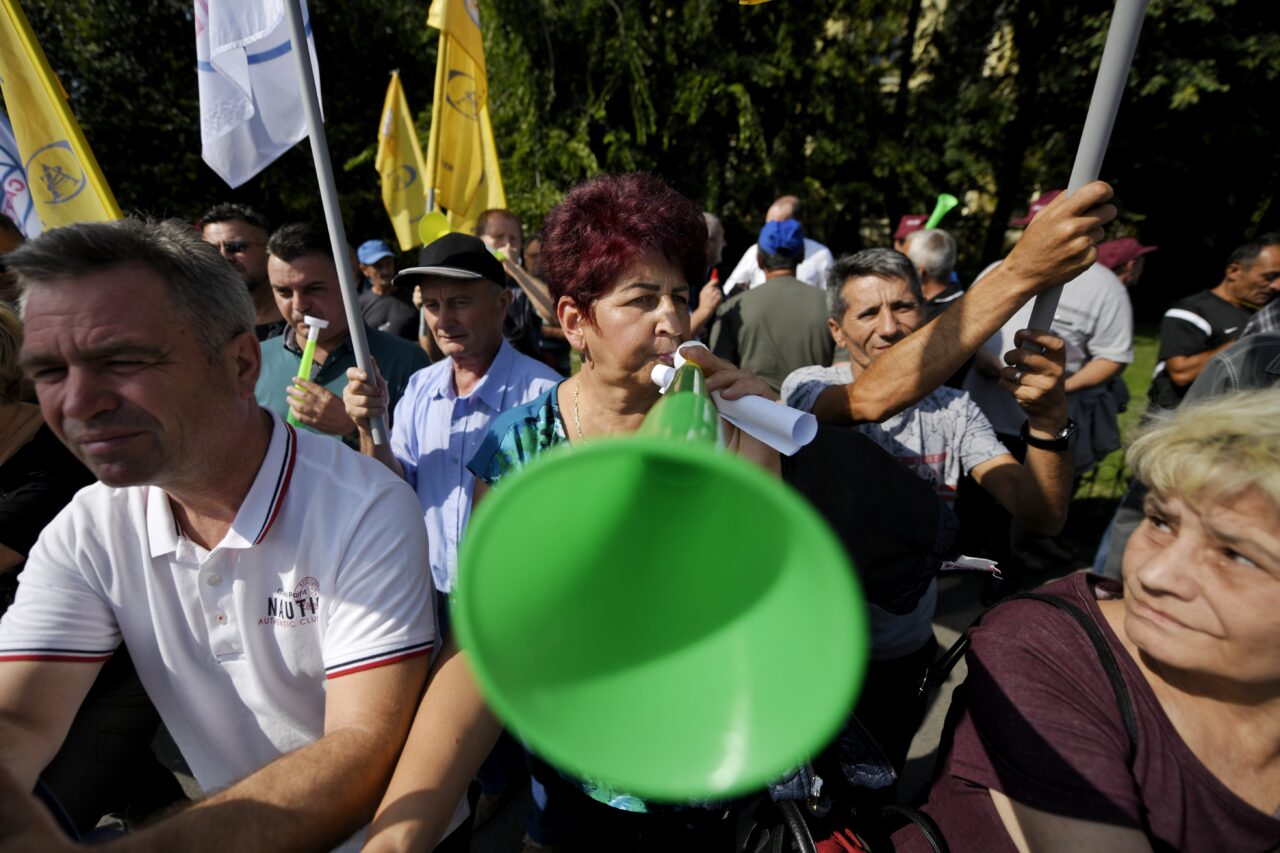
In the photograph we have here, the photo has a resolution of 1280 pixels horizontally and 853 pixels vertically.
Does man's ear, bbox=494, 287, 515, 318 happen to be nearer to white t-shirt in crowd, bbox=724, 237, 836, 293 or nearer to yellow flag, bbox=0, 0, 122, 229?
yellow flag, bbox=0, 0, 122, 229

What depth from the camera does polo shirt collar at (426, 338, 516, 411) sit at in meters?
2.65

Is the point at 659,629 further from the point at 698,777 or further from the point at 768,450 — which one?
the point at 768,450

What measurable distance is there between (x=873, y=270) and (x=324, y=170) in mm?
1911

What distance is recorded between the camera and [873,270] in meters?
2.45

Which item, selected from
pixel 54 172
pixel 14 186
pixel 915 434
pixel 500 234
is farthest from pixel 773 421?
pixel 14 186

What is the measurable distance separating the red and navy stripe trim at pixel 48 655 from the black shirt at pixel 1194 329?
16.6ft

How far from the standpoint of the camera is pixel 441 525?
2562 mm

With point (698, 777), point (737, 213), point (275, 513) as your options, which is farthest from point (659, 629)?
point (737, 213)

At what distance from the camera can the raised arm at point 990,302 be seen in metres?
1.25

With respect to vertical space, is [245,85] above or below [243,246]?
above

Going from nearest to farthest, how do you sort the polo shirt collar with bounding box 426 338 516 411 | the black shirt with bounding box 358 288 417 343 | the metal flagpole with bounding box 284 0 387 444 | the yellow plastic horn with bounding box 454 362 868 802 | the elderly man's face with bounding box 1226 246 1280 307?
the yellow plastic horn with bounding box 454 362 868 802, the metal flagpole with bounding box 284 0 387 444, the polo shirt collar with bounding box 426 338 516 411, the elderly man's face with bounding box 1226 246 1280 307, the black shirt with bounding box 358 288 417 343

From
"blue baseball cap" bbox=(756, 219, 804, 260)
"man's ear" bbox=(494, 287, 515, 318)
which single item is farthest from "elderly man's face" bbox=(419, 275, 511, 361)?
"blue baseball cap" bbox=(756, 219, 804, 260)

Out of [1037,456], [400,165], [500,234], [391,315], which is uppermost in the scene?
[400,165]

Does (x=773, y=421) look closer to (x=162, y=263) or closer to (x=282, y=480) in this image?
(x=282, y=480)
